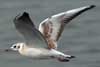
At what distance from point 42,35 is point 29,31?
10.4 inches

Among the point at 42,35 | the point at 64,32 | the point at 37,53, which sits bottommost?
the point at 37,53

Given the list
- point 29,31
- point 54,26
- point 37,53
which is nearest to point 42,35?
point 29,31

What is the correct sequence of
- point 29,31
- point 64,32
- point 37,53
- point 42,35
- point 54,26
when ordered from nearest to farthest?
point 29,31 < point 42,35 < point 37,53 < point 54,26 < point 64,32

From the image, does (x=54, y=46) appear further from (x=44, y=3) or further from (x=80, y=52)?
(x=44, y=3)

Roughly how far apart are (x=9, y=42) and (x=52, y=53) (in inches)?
255

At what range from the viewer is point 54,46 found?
12742mm

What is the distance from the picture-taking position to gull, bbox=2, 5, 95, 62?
37.4 ft

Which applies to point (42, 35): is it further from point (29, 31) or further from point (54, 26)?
point (54, 26)

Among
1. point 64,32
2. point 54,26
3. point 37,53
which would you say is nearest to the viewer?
point 37,53

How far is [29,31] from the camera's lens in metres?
11.7

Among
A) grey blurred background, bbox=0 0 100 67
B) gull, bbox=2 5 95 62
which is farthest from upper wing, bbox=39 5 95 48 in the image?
Answer: grey blurred background, bbox=0 0 100 67

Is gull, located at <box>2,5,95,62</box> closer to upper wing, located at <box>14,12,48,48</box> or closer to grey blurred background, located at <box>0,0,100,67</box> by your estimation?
upper wing, located at <box>14,12,48,48</box>

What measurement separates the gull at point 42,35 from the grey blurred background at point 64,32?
142 cm

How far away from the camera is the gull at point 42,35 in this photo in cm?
1139
